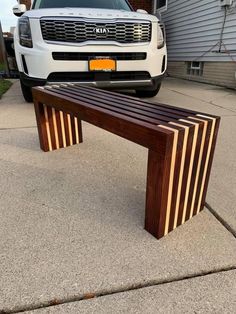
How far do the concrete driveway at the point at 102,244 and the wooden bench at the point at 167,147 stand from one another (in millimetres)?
119

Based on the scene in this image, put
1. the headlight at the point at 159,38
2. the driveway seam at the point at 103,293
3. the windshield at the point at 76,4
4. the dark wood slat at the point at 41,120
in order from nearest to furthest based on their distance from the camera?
the driveway seam at the point at 103,293, the dark wood slat at the point at 41,120, the headlight at the point at 159,38, the windshield at the point at 76,4

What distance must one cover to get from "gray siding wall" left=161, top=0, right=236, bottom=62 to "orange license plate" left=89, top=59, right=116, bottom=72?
10.6 ft

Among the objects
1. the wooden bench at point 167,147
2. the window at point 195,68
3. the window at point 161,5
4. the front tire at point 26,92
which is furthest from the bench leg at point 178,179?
the window at point 161,5

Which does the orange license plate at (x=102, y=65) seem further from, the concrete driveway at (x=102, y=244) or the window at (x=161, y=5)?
the window at (x=161, y=5)

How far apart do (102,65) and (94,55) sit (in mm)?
159

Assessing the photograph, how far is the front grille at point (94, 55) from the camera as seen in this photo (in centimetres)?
341

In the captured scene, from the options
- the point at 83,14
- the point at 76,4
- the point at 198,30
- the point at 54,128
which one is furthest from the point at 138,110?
the point at 198,30

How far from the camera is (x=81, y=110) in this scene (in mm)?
1687

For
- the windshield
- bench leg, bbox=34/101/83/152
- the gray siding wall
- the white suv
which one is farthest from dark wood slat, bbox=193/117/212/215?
the gray siding wall

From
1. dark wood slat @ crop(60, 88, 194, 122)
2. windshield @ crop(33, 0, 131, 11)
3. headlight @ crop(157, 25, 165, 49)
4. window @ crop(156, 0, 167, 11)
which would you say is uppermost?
window @ crop(156, 0, 167, 11)

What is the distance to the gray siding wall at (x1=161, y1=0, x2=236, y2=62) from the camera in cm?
568

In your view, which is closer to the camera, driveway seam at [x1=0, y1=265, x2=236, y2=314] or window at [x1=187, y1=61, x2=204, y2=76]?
driveway seam at [x1=0, y1=265, x2=236, y2=314]

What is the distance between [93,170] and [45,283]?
3.63 feet

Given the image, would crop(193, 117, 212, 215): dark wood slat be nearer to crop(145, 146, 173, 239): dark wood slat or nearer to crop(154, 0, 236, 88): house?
crop(145, 146, 173, 239): dark wood slat
